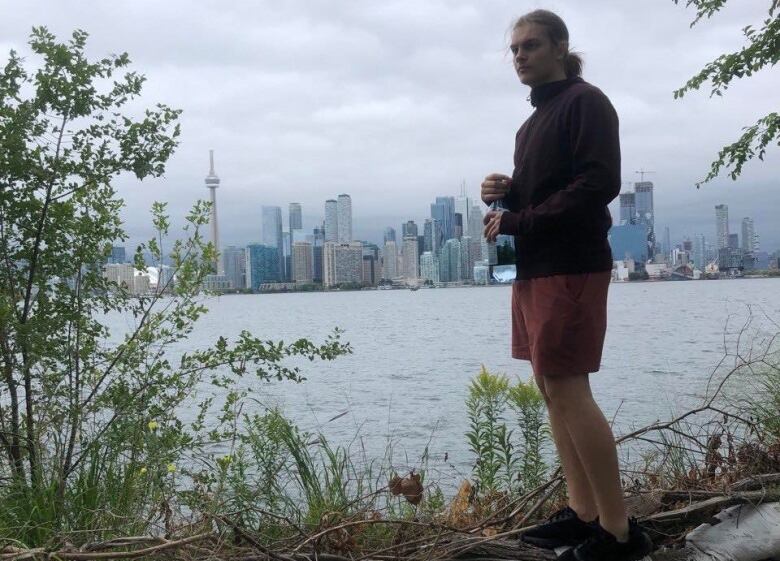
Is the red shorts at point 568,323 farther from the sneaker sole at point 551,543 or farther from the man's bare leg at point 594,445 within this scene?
the sneaker sole at point 551,543

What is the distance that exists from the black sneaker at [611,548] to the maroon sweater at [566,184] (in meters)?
0.85

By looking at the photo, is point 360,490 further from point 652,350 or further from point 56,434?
point 652,350

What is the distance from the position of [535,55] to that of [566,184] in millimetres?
456

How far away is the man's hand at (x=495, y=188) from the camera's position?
9.19 feet

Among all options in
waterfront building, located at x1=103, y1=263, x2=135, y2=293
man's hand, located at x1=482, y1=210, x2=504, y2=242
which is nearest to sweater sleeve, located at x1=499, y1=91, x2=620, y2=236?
man's hand, located at x1=482, y1=210, x2=504, y2=242

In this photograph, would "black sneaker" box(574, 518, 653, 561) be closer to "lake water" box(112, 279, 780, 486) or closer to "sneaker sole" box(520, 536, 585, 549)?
"sneaker sole" box(520, 536, 585, 549)

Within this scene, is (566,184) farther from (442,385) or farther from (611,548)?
(442,385)

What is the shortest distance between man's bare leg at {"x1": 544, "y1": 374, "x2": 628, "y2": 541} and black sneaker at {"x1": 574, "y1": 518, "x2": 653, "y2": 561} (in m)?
0.02

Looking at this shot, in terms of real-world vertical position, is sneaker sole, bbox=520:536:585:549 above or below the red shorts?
below

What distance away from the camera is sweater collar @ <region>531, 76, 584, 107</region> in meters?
2.72

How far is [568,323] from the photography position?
8.25 feet

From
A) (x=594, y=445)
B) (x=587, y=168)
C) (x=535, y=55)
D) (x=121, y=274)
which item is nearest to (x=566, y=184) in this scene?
(x=587, y=168)

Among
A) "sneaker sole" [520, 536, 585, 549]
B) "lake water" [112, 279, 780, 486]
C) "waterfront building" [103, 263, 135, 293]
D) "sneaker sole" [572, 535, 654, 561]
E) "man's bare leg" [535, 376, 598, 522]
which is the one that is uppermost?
"waterfront building" [103, 263, 135, 293]

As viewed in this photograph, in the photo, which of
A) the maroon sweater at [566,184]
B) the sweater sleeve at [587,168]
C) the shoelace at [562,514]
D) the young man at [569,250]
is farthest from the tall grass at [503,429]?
the sweater sleeve at [587,168]
